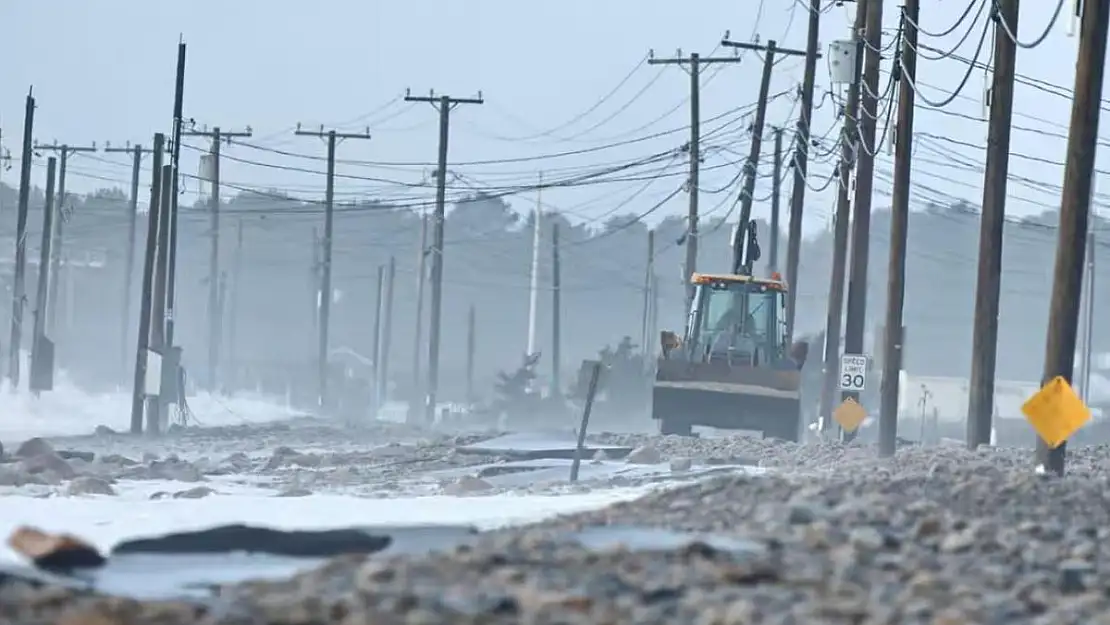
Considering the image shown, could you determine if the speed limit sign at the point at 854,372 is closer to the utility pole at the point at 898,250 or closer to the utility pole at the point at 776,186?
the utility pole at the point at 898,250

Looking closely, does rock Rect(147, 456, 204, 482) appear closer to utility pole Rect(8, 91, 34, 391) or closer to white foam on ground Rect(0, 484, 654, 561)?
white foam on ground Rect(0, 484, 654, 561)

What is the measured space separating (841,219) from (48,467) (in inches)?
791

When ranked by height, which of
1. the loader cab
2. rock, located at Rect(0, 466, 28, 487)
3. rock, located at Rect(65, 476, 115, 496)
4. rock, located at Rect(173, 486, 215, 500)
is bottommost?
rock, located at Rect(0, 466, 28, 487)

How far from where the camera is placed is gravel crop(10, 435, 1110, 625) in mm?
10812

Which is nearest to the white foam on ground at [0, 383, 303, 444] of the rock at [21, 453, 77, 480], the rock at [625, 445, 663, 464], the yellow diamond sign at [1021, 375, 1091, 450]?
the rock at [21, 453, 77, 480]

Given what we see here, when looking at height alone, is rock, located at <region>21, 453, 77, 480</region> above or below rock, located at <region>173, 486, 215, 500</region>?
below

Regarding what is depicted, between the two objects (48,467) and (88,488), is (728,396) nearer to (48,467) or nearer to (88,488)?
(48,467)

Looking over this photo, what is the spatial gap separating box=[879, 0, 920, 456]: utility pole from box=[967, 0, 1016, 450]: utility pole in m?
3.18

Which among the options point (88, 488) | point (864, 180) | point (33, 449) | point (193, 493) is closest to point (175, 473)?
point (33, 449)

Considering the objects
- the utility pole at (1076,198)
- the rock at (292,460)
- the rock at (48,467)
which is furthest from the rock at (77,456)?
the utility pole at (1076,198)

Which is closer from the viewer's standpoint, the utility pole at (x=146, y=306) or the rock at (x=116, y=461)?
the rock at (x=116, y=461)

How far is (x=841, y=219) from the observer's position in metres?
44.6

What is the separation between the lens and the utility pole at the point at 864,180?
1544 inches

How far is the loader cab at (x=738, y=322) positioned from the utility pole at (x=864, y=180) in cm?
255
